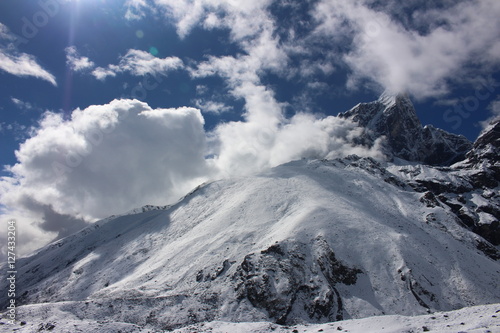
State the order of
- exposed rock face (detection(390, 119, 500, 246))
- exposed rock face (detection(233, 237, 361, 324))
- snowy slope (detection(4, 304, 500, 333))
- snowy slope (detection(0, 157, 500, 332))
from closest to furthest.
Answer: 1. snowy slope (detection(4, 304, 500, 333))
2. exposed rock face (detection(233, 237, 361, 324))
3. snowy slope (detection(0, 157, 500, 332))
4. exposed rock face (detection(390, 119, 500, 246))

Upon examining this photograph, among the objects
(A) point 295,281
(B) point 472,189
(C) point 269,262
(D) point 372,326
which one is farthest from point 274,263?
(B) point 472,189

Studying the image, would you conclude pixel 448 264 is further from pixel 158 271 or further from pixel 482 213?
pixel 482 213

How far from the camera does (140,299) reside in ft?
155

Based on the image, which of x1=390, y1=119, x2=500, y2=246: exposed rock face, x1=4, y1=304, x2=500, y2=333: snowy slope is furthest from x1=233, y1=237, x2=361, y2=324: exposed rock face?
x1=390, y1=119, x2=500, y2=246: exposed rock face

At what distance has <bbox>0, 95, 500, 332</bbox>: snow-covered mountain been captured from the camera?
4534 cm

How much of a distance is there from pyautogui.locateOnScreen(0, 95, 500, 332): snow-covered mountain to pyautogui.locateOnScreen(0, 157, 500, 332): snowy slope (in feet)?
0.79

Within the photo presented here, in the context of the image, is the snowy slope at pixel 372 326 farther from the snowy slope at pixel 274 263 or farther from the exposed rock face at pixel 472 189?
the exposed rock face at pixel 472 189

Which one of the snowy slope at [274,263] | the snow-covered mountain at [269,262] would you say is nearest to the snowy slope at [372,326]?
the snow-covered mountain at [269,262]

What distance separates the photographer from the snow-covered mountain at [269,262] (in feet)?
149

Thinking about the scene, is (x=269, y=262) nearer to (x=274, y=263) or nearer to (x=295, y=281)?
(x=274, y=263)

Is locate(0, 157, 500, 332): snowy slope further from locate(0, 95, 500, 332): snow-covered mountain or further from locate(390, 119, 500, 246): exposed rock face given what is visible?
locate(390, 119, 500, 246): exposed rock face

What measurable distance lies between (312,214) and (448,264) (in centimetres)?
2727

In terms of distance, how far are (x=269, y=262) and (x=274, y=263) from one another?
83cm

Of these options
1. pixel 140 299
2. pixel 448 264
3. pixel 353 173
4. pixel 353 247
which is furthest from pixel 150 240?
pixel 353 173
